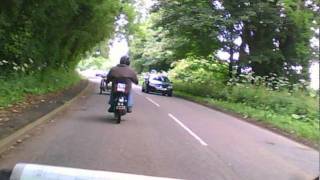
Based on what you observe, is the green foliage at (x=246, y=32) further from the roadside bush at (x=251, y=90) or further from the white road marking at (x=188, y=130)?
the white road marking at (x=188, y=130)

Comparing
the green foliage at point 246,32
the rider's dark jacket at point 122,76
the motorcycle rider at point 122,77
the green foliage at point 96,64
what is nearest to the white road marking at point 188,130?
the motorcycle rider at point 122,77

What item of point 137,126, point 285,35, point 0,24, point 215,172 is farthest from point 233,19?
point 215,172

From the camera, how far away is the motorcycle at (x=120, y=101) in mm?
15664

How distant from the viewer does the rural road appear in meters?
9.17

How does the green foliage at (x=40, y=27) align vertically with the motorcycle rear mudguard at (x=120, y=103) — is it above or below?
above

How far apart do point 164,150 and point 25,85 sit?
1214 cm

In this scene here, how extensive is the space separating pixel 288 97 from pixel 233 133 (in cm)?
1026

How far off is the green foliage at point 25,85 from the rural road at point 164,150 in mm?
1904

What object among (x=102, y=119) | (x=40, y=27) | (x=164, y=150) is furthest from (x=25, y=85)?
(x=164, y=150)

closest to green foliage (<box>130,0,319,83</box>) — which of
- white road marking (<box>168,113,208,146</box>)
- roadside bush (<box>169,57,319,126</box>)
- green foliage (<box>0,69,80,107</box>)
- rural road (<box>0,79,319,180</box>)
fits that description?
roadside bush (<box>169,57,319,126</box>)

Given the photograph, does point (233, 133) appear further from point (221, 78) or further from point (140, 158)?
point (221, 78)

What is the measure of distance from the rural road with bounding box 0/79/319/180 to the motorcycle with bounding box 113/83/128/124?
1.18 feet

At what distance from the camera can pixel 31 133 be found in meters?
12.4

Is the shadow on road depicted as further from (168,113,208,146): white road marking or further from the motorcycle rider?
(168,113,208,146): white road marking
